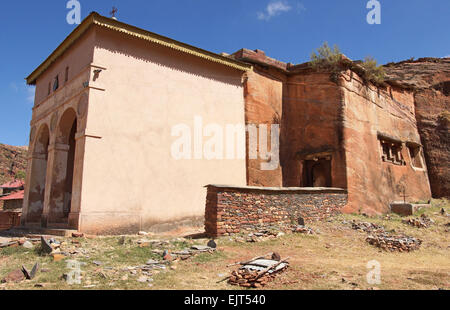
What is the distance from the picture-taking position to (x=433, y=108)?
2294cm

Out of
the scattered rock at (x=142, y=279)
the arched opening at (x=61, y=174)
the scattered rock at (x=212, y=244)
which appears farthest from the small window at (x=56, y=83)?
the scattered rock at (x=142, y=279)

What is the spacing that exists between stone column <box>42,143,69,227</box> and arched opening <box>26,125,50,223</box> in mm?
2364

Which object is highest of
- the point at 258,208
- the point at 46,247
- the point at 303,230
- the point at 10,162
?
the point at 10,162

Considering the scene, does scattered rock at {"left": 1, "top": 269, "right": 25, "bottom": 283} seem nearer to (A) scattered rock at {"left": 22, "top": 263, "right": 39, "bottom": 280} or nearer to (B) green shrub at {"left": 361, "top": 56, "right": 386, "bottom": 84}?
(A) scattered rock at {"left": 22, "top": 263, "right": 39, "bottom": 280}

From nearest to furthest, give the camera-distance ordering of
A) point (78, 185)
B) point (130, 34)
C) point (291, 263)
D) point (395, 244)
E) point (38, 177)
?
point (291, 263)
point (395, 244)
point (78, 185)
point (130, 34)
point (38, 177)

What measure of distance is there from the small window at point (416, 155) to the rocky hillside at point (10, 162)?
40.7m

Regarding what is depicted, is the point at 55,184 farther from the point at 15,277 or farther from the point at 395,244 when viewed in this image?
the point at 395,244

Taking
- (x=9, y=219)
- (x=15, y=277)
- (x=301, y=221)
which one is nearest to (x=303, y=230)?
(x=301, y=221)

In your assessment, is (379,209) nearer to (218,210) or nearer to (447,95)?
(218,210)

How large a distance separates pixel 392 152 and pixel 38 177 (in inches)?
754

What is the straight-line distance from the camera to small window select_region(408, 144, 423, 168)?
21445mm

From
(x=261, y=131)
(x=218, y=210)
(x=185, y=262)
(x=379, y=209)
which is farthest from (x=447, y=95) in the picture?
A: (x=185, y=262)

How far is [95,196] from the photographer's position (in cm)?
1150
